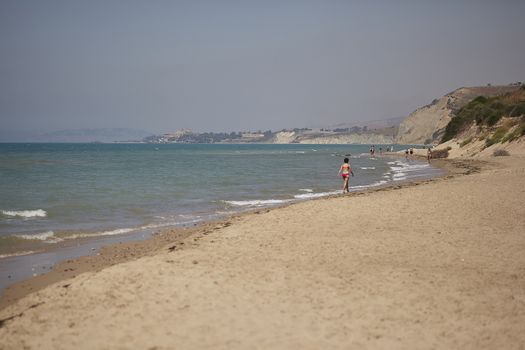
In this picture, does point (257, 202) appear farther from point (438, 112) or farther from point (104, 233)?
point (438, 112)

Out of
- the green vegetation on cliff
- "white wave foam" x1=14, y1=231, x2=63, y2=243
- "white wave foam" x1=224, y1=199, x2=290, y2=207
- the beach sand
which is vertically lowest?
"white wave foam" x1=224, y1=199, x2=290, y2=207

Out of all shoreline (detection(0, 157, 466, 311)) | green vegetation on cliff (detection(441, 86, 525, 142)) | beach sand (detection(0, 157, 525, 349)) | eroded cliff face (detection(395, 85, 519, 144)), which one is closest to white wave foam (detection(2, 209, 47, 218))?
shoreline (detection(0, 157, 466, 311))

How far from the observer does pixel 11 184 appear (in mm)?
30266

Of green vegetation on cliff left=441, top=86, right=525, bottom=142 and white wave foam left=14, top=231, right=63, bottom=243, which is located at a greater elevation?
green vegetation on cliff left=441, top=86, right=525, bottom=142

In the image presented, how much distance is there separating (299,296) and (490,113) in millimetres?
65910

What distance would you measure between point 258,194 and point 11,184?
17225mm

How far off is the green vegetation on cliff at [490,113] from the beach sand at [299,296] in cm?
4470

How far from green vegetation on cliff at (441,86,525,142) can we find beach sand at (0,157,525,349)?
44699mm

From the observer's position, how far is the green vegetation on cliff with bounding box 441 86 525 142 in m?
59.7

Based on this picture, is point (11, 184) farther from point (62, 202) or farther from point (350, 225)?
point (350, 225)

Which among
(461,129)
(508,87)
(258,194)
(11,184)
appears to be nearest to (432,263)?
(258,194)

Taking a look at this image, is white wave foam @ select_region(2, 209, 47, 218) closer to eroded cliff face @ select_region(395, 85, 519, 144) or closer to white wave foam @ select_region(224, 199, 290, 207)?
white wave foam @ select_region(224, 199, 290, 207)

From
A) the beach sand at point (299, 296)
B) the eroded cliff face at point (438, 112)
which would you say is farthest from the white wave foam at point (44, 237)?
the eroded cliff face at point (438, 112)

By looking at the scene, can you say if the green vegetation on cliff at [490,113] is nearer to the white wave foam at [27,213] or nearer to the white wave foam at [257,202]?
the white wave foam at [257,202]
